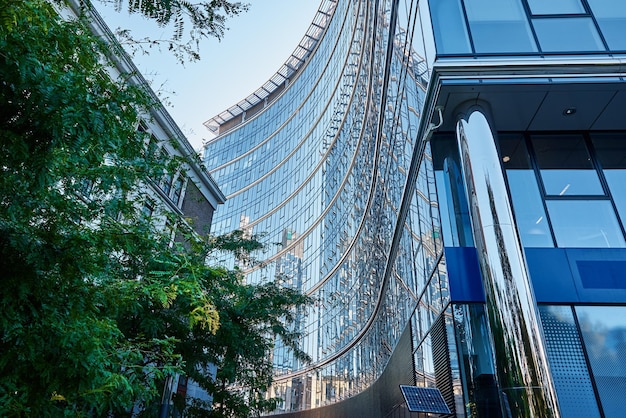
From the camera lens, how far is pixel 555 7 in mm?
11070

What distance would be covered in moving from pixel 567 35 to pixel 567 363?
7536 millimetres

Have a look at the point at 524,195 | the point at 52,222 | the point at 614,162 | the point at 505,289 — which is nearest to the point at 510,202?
the point at 524,195

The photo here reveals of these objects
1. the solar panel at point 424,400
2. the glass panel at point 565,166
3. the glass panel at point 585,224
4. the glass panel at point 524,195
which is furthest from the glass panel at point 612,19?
the solar panel at point 424,400

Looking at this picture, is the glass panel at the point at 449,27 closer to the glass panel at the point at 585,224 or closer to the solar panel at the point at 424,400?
A: the glass panel at the point at 585,224

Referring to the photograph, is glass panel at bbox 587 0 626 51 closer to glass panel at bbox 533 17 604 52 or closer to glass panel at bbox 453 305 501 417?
glass panel at bbox 533 17 604 52

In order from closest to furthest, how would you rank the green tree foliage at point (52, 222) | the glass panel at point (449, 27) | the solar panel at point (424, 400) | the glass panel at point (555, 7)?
A: the green tree foliage at point (52, 222), the solar panel at point (424, 400), the glass panel at point (449, 27), the glass panel at point (555, 7)

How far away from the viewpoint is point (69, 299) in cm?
497

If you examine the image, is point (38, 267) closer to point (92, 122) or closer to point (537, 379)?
point (92, 122)

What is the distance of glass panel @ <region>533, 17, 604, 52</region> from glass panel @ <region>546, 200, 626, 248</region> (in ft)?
11.9

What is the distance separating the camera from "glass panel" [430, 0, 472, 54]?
10.2m

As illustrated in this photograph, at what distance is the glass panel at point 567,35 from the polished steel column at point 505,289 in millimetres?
2860

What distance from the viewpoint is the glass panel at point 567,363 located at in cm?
805

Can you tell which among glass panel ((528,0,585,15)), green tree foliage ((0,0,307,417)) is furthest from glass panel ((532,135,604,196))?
green tree foliage ((0,0,307,417))

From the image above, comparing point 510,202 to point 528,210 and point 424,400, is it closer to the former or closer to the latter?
point 528,210
